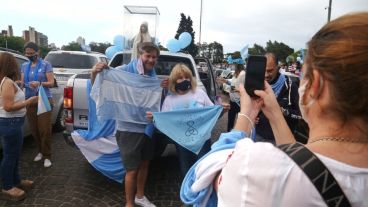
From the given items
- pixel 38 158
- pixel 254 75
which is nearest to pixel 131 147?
pixel 254 75

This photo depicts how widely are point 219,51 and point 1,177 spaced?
86.8 metres

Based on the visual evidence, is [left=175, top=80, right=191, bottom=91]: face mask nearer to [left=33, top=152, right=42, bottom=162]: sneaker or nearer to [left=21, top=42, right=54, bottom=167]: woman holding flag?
[left=21, top=42, right=54, bottom=167]: woman holding flag

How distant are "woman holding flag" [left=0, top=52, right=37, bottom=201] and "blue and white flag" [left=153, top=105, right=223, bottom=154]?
5.42 feet

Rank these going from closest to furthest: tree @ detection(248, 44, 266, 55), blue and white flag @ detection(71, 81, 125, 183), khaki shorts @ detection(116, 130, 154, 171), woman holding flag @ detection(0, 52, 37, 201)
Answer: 1. tree @ detection(248, 44, 266, 55)
2. khaki shorts @ detection(116, 130, 154, 171)
3. woman holding flag @ detection(0, 52, 37, 201)
4. blue and white flag @ detection(71, 81, 125, 183)

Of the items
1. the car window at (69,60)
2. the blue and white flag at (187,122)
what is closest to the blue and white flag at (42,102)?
the blue and white flag at (187,122)

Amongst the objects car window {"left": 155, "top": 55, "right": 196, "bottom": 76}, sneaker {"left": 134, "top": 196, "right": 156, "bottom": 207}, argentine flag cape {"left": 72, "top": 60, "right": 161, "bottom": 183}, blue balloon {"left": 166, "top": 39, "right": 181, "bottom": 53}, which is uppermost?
blue balloon {"left": 166, "top": 39, "right": 181, "bottom": 53}

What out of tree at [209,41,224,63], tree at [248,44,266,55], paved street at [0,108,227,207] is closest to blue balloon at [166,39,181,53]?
tree at [248,44,266,55]

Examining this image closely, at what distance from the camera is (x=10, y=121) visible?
13.6 ft

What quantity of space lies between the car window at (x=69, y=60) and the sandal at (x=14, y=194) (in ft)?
21.0

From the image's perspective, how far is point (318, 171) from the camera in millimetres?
982

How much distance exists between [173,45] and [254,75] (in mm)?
4639

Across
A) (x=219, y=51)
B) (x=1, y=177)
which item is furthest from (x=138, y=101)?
(x=219, y=51)

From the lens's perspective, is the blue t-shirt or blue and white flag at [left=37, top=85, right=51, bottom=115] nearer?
blue and white flag at [left=37, top=85, right=51, bottom=115]

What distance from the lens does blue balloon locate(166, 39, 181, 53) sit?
241 inches
